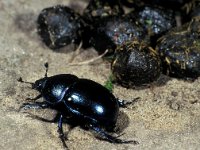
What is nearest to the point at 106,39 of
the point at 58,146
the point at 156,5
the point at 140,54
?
the point at 140,54

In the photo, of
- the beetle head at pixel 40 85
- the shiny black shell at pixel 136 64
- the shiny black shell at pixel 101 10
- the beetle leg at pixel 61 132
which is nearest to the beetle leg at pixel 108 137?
the beetle leg at pixel 61 132

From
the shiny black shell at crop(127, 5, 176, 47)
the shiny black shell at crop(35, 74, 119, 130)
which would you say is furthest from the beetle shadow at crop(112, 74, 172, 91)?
the shiny black shell at crop(35, 74, 119, 130)

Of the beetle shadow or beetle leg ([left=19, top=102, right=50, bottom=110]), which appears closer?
beetle leg ([left=19, top=102, right=50, bottom=110])

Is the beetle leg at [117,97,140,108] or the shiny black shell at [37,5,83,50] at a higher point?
the shiny black shell at [37,5,83,50]

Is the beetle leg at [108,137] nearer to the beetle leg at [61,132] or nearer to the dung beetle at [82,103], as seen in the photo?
the dung beetle at [82,103]

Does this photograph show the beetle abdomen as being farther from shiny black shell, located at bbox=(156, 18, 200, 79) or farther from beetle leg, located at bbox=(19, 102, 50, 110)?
shiny black shell, located at bbox=(156, 18, 200, 79)

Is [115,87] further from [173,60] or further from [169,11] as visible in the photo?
[169,11]

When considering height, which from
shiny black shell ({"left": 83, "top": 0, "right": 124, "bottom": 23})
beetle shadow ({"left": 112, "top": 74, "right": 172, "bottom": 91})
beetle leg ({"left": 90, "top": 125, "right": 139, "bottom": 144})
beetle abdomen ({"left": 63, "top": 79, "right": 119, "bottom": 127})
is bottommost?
beetle shadow ({"left": 112, "top": 74, "right": 172, "bottom": 91})
